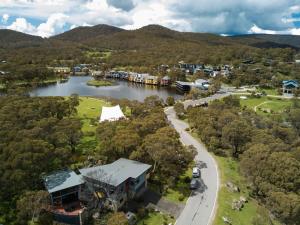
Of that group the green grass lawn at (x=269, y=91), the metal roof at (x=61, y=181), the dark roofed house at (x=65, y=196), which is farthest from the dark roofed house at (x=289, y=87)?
the dark roofed house at (x=65, y=196)

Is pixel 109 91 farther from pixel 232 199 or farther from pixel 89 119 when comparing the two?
pixel 232 199

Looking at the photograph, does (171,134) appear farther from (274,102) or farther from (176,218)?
(274,102)

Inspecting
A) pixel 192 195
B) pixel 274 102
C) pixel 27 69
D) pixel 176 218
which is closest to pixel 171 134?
pixel 192 195

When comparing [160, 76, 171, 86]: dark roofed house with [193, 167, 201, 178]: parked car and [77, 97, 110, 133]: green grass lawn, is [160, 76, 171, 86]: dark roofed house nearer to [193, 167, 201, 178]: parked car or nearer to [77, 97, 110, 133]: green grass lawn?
[77, 97, 110, 133]: green grass lawn

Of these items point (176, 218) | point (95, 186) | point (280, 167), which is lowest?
point (176, 218)

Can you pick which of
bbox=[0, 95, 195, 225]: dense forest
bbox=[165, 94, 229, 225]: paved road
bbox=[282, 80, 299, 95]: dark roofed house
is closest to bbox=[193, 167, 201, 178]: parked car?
bbox=[165, 94, 229, 225]: paved road
